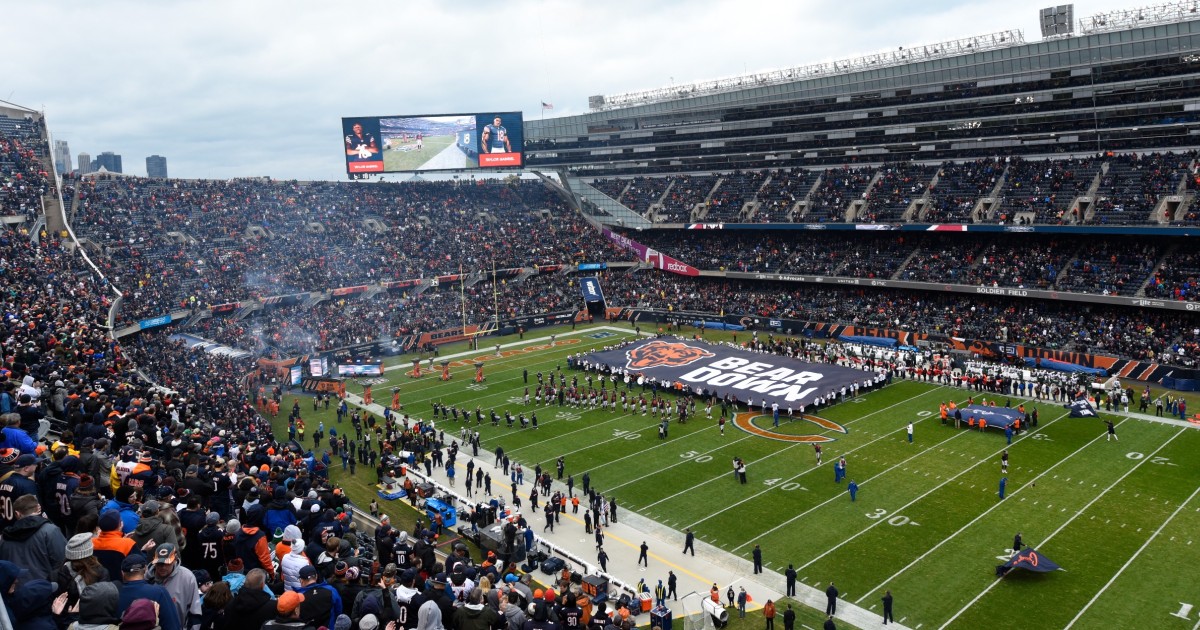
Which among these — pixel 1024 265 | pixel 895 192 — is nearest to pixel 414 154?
pixel 895 192

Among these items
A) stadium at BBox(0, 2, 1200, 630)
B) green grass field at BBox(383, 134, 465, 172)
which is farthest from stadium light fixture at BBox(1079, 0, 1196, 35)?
green grass field at BBox(383, 134, 465, 172)

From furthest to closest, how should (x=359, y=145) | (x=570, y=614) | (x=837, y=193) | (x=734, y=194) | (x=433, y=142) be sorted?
(x=433, y=142)
(x=359, y=145)
(x=734, y=194)
(x=837, y=193)
(x=570, y=614)

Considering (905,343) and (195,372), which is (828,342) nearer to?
(905,343)

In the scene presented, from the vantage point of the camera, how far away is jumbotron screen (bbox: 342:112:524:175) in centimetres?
6875

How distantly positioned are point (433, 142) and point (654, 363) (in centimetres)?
3722

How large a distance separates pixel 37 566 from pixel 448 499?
19293mm

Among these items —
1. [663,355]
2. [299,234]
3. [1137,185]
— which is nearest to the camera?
[663,355]

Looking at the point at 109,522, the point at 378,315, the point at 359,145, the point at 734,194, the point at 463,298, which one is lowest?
the point at 378,315

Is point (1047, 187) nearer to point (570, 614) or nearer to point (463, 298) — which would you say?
point (463, 298)

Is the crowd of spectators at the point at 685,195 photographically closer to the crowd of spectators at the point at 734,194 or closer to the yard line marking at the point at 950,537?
the crowd of spectators at the point at 734,194

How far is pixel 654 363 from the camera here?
1695 inches

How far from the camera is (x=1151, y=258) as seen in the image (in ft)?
144

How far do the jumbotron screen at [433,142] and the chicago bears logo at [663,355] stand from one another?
32.3m

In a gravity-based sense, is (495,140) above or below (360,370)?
above
